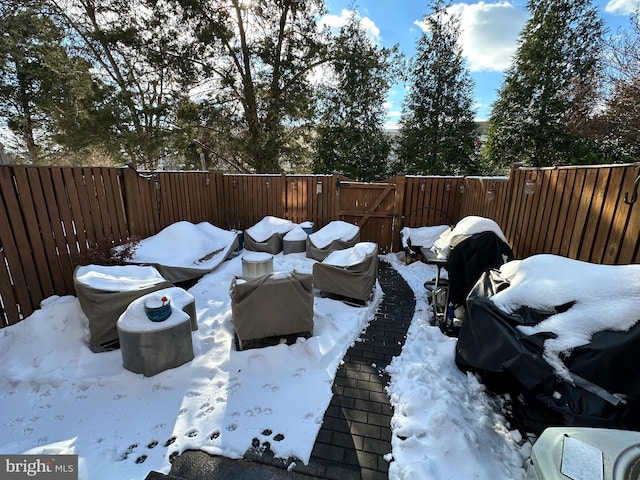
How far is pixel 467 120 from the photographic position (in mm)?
12578

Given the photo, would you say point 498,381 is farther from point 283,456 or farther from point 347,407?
point 283,456

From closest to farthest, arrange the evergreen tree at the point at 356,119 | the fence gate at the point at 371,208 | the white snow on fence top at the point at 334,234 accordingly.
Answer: the white snow on fence top at the point at 334,234 → the fence gate at the point at 371,208 → the evergreen tree at the point at 356,119

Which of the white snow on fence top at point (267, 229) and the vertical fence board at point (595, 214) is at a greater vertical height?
the vertical fence board at point (595, 214)

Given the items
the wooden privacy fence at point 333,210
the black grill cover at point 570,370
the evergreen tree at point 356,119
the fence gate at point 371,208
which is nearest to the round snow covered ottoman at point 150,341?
the wooden privacy fence at point 333,210

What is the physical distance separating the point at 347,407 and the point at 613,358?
6.01 ft

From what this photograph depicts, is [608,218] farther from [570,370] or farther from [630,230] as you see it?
[570,370]

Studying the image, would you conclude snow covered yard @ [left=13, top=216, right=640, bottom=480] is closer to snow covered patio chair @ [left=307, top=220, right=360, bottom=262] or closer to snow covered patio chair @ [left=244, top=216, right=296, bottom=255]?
snow covered patio chair @ [left=307, top=220, right=360, bottom=262]

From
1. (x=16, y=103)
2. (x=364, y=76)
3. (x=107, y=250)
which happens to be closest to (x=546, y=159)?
(x=364, y=76)

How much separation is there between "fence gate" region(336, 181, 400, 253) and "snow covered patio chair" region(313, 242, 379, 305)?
3.26 metres

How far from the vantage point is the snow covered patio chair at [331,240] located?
6.23m

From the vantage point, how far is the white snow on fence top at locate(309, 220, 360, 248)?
20.7 feet

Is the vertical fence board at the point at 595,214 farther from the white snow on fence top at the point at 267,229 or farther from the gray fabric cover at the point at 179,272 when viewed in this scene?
the white snow on fence top at the point at 267,229

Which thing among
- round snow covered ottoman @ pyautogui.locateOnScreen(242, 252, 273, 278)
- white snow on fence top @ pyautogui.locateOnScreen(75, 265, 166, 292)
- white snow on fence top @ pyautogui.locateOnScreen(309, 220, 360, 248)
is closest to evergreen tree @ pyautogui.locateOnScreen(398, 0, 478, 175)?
white snow on fence top @ pyautogui.locateOnScreen(309, 220, 360, 248)

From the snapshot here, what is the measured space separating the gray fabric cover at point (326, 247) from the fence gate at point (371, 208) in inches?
60.0
